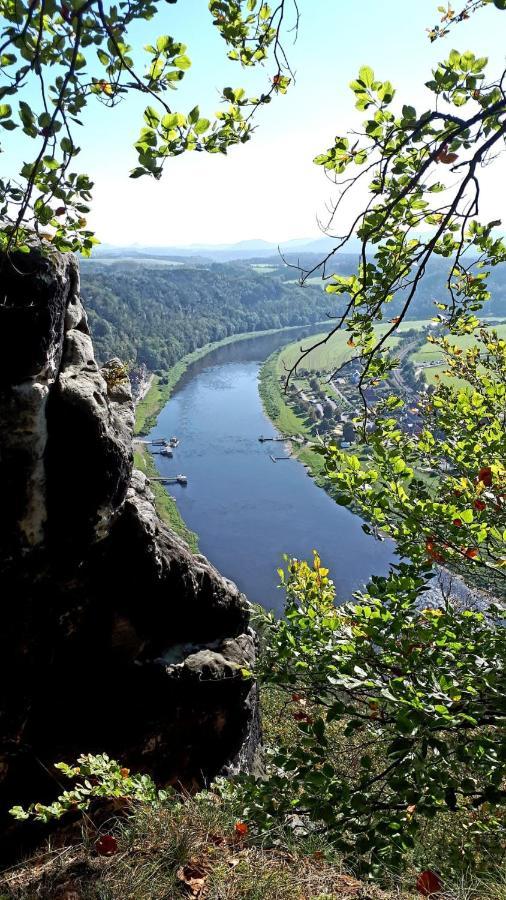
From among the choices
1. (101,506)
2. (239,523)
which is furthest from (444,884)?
(239,523)

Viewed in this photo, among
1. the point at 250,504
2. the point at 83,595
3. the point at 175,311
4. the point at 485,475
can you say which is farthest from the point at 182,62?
the point at 175,311

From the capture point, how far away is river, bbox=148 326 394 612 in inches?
1800

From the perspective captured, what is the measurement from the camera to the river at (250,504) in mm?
45719

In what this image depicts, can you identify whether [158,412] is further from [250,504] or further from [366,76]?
[366,76]

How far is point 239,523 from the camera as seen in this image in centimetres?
5341

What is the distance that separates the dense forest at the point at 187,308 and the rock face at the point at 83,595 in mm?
97254

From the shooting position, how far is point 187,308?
168m

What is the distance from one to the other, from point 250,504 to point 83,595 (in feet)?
167

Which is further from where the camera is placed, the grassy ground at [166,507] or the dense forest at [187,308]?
the dense forest at [187,308]

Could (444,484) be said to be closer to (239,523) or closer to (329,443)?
(329,443)

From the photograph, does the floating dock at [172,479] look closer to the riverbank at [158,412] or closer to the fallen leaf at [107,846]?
the riverbank at [158,412]

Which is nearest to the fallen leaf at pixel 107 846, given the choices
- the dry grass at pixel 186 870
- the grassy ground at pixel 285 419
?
the dry grass at pixel 186 870

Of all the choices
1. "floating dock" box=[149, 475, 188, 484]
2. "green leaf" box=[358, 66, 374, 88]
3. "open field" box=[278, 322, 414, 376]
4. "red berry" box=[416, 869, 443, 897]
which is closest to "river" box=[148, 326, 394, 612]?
"floating dock" box=[149, 475, 188, 484]

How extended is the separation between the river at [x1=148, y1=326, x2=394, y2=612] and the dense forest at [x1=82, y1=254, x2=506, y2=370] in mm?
30937
